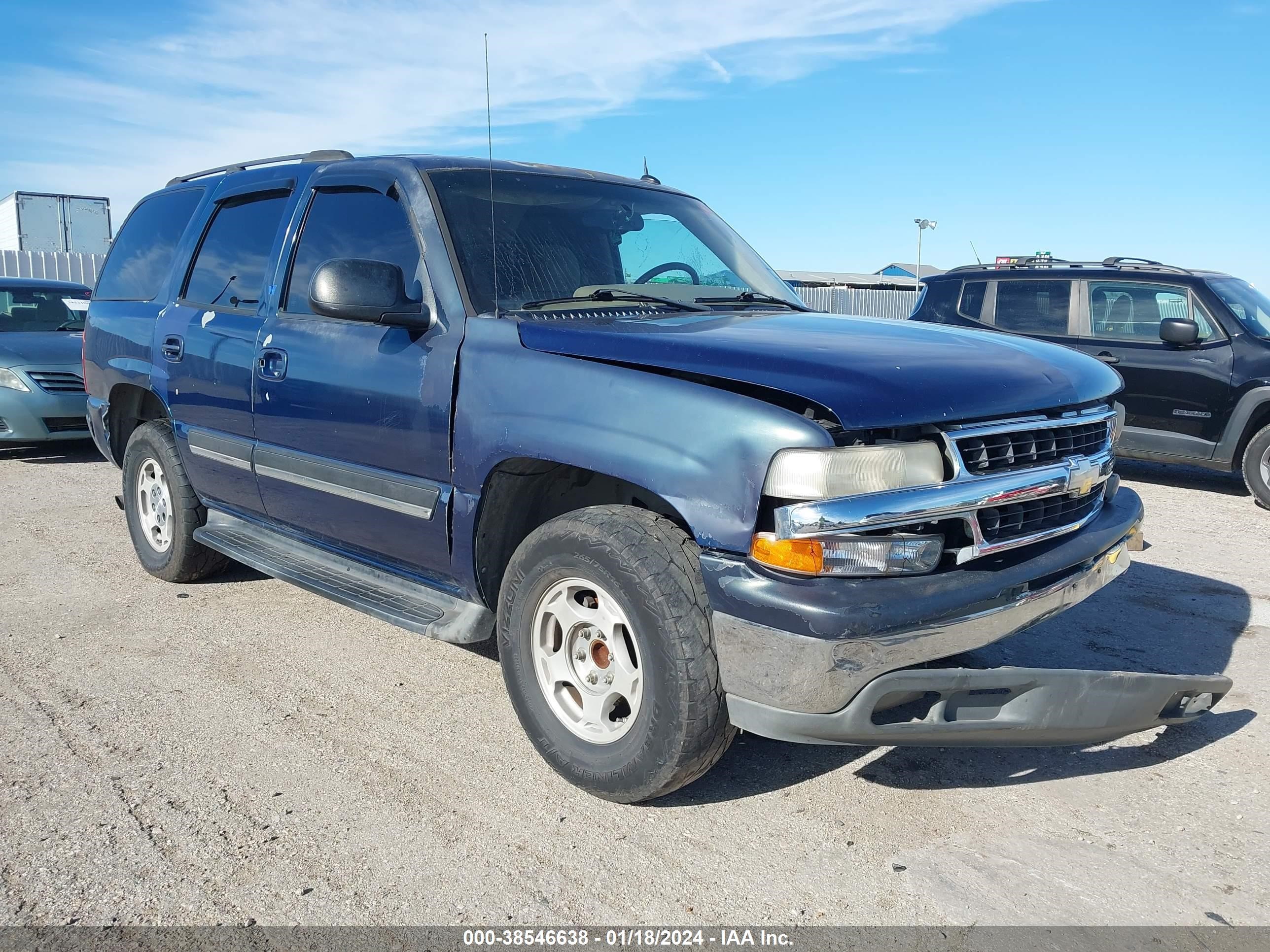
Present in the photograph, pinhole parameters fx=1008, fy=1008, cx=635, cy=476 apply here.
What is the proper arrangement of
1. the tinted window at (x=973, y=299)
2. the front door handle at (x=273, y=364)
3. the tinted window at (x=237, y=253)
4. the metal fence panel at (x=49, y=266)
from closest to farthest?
the front door handle at (x=273, y=364), the tinted window at (x=237, y=253), the tinted window at (x=973, y=299), the metal fence panel at (x=49, y=266)

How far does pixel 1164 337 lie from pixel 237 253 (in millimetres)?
6785

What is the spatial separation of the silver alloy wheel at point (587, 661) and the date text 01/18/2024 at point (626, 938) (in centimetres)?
59

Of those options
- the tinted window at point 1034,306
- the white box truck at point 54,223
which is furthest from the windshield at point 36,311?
the white box truck at point 54,223

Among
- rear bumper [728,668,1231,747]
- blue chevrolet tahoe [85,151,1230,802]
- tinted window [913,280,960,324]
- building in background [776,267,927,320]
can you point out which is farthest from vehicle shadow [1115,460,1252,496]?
building in background [776,267,927,320]

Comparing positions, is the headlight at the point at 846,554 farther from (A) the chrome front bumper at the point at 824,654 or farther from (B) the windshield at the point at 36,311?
(B) the windshield at the point at 36,311

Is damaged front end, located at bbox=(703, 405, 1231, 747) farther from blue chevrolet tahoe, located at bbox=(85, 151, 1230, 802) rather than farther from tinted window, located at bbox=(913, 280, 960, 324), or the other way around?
tinted window, located at bbox=(913, 280, 960, 324)

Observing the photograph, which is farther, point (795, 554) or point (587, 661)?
point (587, 661)

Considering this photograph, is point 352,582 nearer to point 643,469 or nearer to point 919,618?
point 643,469

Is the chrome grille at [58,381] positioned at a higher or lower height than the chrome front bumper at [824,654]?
higher

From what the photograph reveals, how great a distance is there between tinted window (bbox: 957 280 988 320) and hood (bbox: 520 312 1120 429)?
5.75 metres

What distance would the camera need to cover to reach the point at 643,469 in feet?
8.86

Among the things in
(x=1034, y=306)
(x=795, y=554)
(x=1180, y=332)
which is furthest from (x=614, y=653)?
(x=1034, y=306)

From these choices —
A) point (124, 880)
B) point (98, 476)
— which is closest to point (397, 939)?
point (124, 880)

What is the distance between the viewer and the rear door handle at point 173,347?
462 centimetres
